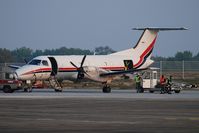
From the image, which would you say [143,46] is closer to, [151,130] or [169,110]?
[169,110]

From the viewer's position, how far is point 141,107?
36.9 metres

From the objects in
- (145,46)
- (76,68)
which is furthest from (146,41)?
(76,68)

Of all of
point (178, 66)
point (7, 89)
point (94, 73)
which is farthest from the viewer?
point (178, 66)

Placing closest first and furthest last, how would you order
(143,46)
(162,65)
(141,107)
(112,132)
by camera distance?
(112,132) < (141,107) < (143,46) < (162,65)

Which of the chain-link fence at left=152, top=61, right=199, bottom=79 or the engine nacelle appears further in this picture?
the chain-link fence at left=152, top=61, right=199, bottom=79

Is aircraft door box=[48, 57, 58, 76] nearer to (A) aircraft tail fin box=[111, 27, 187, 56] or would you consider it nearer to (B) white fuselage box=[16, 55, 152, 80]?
(B) white fuselage box=[16, 55, 152, 80]

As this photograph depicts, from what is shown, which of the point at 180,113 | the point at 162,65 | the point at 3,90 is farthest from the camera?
the point at 162,65

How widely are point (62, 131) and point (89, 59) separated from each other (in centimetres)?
4190

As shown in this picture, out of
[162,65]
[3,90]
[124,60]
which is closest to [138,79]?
[124,60]

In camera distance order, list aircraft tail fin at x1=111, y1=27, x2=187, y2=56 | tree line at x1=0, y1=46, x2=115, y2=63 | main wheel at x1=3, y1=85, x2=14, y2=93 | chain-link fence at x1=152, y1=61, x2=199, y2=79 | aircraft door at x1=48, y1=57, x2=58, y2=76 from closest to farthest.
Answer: main wheel at x1=3, y1=85, x2=14, y2=93, aircraft door at x1=48, y1=57, x2=58, y2=76, aircraft tail fin at x1=111, y1=27, x2=187, y2=56, chain-link fence at x1=152, y1=61, x2=199, y2=79, tree line at x1=0, y1=46, x2=115, y2=63

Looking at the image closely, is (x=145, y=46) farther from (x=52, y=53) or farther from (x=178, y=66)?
(x=52, y=53)

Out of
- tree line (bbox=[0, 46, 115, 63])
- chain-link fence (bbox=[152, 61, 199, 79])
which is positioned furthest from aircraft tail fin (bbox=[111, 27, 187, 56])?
tree line (bbox=[0, 46, 115, 63])

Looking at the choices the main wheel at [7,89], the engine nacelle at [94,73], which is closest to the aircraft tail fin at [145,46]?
the engine nacelle at [94,73]

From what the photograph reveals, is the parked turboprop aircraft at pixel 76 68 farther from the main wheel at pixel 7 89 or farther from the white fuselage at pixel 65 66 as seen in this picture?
the main wheel at pixel 7 89
